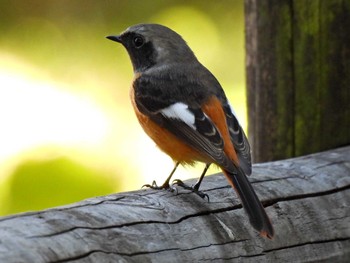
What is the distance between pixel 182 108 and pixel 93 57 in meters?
1.90

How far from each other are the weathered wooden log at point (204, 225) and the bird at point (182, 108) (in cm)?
14

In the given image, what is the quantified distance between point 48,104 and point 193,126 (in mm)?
1935

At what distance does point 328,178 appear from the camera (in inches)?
171

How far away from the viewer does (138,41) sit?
548 centimetres

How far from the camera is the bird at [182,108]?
4523 millimetres

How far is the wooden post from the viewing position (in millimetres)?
4945

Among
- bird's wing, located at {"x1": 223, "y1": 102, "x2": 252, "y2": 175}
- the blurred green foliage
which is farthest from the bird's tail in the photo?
the blurred green foliage

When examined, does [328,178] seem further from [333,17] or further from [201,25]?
[201,25]

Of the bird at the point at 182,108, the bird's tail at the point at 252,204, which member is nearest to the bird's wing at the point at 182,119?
the bird at the point at 182,108

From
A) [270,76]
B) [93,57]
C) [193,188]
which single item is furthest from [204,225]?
[93,57]

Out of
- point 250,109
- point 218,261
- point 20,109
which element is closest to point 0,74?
→ point 20,109

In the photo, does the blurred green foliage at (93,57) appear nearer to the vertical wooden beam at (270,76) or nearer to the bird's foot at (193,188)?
the vertical wooden beam at (270,76)

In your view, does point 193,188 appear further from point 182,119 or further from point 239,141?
point 182,119

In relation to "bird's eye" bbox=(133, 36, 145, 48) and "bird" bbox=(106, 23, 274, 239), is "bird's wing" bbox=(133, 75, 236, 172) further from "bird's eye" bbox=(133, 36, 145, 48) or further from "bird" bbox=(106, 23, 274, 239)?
"bird's eye" bbox=(133, 36, 145, 48)
